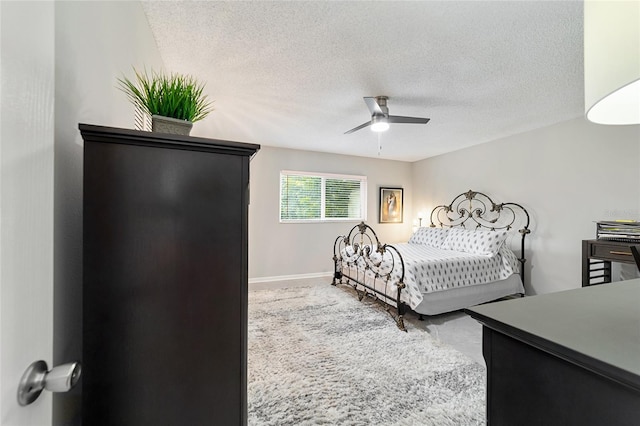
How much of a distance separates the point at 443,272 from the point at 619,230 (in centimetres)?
175

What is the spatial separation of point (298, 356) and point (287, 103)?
8.22 feet

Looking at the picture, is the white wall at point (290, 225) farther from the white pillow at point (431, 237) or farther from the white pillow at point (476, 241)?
the white pillow at point (476, 241)

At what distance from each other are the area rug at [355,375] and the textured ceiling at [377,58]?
2421mm

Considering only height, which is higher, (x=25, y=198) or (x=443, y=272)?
(x=25, y=198)

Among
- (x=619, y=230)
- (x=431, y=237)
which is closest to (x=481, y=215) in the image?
(x=431, y=237)

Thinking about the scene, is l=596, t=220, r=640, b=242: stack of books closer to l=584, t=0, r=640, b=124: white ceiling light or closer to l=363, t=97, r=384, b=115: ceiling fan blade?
l=363, t=97, r=384, b=115: ceiling fan blade

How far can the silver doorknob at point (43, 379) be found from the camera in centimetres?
47

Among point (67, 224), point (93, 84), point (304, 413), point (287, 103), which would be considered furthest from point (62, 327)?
point (287, 103)

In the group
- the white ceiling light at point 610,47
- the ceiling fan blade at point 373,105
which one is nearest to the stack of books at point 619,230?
the ceiling fan blade at point 373,105

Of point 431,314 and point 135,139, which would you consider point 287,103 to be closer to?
point 135,139

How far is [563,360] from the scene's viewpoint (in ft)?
2.18

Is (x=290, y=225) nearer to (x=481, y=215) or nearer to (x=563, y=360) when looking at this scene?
→ (x=481, y=215)

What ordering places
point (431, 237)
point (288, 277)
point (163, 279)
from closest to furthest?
point (163, 279) < point (431, 237) < point (288, 277)

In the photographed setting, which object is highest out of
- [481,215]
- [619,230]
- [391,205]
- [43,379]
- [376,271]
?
[391,205]
